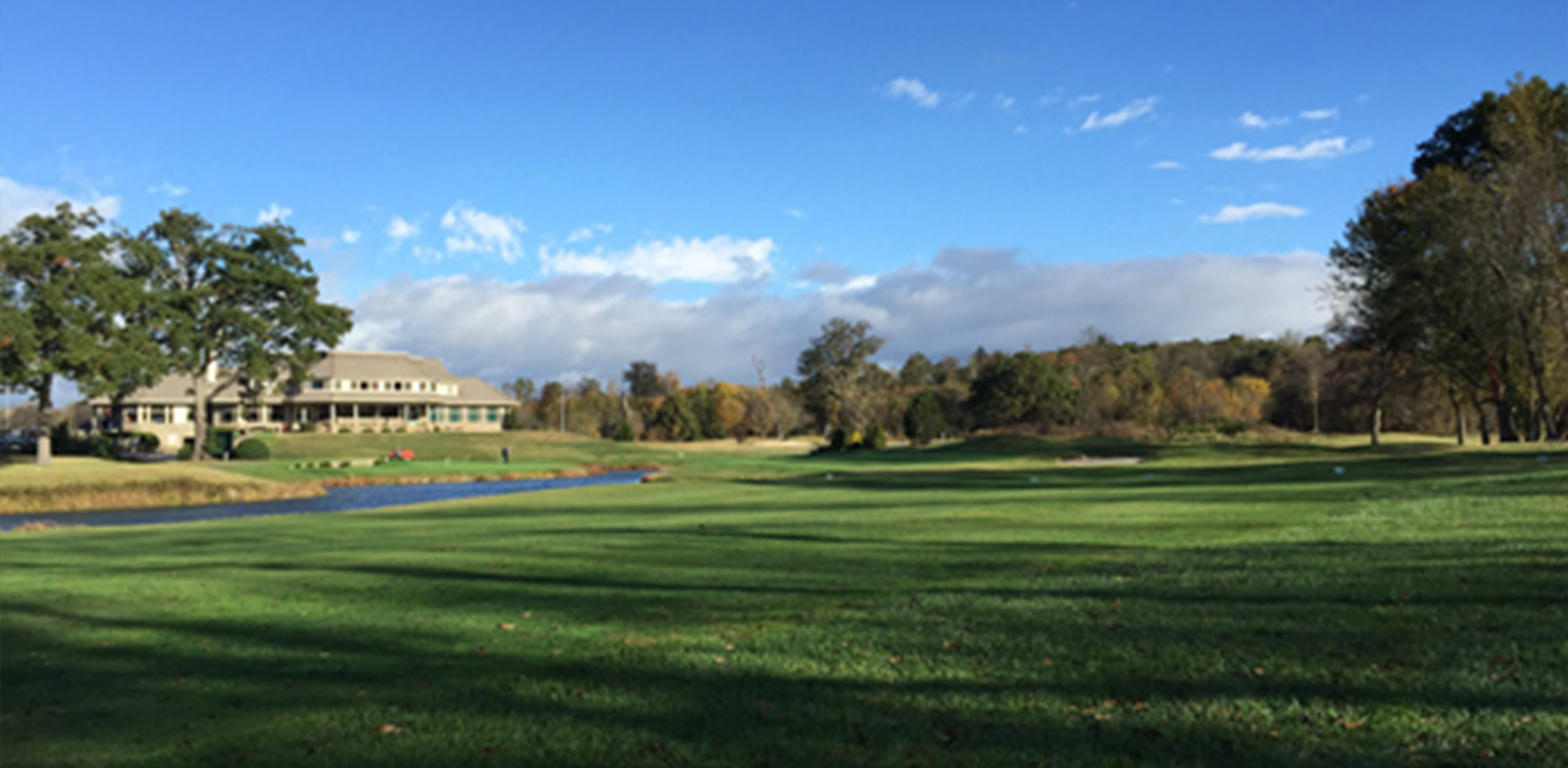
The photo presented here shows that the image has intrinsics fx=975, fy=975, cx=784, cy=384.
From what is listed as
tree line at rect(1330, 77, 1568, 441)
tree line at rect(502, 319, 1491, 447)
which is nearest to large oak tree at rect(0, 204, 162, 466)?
tree line at rect(502, 319, 1491, 447)

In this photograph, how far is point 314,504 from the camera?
35.8m

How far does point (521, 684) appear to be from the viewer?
5844 millimetres

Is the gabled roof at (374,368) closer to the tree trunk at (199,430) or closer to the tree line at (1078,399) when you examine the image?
the tree line at (1078,399)

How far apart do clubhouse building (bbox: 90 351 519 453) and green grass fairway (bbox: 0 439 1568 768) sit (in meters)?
68.9

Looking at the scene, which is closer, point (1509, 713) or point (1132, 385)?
point (1509, 713)

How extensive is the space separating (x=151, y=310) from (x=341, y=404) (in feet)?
90.6

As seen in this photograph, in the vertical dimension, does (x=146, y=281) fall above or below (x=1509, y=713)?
above

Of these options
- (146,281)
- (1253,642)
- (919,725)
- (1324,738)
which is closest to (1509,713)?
(1324,738)

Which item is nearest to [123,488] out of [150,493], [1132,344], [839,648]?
[150,493]

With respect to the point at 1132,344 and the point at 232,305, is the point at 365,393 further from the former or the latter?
the point at 1132,344

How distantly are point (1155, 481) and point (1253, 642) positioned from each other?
1967cm

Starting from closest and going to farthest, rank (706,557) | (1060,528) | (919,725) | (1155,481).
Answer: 1. (919,725)
2. (706,557)
3. (1060,528)
4. (1155,481)

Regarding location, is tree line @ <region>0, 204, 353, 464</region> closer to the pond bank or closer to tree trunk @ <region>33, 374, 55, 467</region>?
tree trunk @ <region>33, 374, 55, 467</region>

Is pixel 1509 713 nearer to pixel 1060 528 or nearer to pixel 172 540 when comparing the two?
pixel 1060 528
